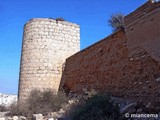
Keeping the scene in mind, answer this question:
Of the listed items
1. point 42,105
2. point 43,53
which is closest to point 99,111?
point 42,105

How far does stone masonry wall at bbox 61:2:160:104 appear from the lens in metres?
6.84

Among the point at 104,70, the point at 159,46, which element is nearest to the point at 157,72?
the point at 159,46

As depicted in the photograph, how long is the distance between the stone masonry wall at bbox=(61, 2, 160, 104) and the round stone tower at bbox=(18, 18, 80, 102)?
305cm

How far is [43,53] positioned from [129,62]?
7.00 meters

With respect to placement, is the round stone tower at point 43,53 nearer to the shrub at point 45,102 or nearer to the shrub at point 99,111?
the shrub at point 45,102

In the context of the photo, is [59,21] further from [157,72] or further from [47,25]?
[157,72]

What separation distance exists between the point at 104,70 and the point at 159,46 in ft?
11.3

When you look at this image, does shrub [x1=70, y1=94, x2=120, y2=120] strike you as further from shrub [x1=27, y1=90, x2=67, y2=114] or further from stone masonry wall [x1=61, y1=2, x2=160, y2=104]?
shrub [x1=27, y1=90, x2=67, y2=114]

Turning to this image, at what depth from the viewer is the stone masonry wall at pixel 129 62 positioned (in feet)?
22.4

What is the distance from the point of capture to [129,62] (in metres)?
8.00

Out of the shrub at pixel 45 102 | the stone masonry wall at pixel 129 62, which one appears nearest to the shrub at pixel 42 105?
the shrub at pixel 45 102

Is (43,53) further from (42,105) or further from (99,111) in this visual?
(99,111)

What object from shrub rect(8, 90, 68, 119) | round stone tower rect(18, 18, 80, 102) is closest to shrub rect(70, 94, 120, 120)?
shrub rect(8, 90, 68, 119)

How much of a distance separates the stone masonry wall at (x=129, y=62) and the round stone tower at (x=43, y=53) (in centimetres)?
305
